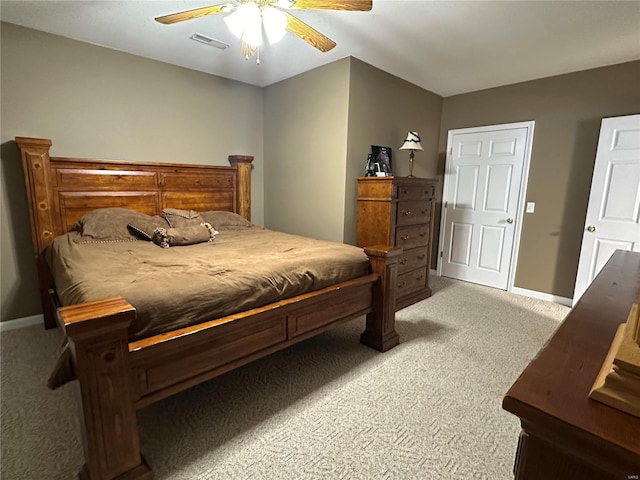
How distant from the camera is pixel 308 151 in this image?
356cm

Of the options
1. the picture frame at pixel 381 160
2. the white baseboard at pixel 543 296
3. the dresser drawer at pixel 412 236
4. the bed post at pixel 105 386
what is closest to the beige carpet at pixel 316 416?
the bed post at pixel 105 386

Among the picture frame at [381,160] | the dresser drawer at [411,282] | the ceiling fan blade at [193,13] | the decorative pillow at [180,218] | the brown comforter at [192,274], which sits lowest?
the dresser drawer at [411,282]

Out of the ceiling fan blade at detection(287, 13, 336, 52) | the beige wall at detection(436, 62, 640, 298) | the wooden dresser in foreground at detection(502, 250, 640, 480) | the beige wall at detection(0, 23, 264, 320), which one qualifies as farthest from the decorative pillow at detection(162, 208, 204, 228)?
the beige wall at detection(436, 62, 640, 298)

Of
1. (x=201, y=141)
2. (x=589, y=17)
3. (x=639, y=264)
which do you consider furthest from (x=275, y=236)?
(x=589, y=17)

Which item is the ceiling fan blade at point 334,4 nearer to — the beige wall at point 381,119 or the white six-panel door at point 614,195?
the beige wall at point 381,119

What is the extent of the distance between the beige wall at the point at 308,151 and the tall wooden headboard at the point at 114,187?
0.40 m

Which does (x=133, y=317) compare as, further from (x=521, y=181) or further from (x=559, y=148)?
(x=559, y=148)

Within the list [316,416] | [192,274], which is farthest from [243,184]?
[316,416]

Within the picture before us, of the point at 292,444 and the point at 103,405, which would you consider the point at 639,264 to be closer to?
the point at 292,444

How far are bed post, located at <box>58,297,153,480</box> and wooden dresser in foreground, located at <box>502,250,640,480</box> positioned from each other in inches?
48.8

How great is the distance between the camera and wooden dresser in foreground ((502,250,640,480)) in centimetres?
46

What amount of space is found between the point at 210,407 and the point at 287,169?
107 inches

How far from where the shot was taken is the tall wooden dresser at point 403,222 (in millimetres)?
3068

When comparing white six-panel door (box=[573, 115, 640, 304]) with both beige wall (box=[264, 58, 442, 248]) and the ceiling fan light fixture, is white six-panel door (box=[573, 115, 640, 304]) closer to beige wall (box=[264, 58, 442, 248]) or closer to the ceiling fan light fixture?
beige wall (box=[264, 58, 442, 248])
